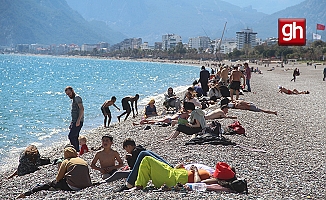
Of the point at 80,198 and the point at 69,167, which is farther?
the point at 69,167

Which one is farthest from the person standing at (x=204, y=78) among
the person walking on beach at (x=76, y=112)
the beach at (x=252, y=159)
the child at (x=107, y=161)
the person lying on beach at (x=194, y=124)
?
the child at (x=107, y=161)

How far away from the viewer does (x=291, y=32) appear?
71.6 ft

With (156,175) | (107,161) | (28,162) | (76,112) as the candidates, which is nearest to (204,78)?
(76,112)

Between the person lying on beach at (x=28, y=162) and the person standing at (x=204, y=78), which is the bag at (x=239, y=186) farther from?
the person standing at (x=204, y=78)

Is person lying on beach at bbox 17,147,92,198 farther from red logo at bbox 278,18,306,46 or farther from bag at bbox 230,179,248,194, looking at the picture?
red logo at bbox 278,18,306,46

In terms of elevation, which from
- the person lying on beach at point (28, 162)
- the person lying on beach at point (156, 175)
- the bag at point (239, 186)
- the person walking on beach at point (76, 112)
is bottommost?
the person lying on beach at point (28, 162)

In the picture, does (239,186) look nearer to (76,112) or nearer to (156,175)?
(156,175)

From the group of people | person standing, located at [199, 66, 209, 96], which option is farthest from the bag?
person standing, located at [199, 66, 209, 96]

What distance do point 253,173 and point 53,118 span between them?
55.5 feet

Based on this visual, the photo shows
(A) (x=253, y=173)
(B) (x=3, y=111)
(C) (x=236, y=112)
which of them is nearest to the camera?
(A) (x=253, y=173)

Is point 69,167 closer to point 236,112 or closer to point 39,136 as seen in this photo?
point 236,112

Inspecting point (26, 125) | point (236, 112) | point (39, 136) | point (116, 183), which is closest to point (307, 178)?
point (116, 183)

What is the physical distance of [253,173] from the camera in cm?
744

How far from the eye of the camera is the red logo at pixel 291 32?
20.0 metres
